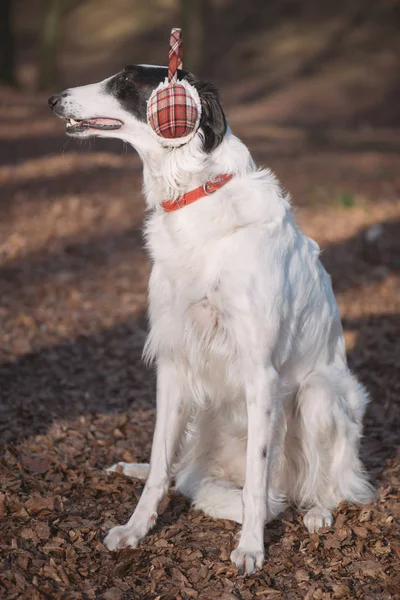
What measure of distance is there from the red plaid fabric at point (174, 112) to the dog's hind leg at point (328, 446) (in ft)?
4.82

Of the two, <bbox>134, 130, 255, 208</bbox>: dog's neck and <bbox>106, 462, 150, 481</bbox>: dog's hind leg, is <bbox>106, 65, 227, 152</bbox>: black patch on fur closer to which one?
<bbox>134, 130, 255, 208</bbox>: dog's neck

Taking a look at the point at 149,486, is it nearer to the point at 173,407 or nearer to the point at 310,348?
the point at 173,407

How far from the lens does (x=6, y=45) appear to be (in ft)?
63.0

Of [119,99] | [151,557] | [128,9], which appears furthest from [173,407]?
[128,9]

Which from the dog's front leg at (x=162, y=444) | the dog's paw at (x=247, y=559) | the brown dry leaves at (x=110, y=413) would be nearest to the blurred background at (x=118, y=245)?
the brown dry leaves at (x=110, y=413)

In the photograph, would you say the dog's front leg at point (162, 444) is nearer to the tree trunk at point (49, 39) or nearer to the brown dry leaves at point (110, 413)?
the brown dry leaves at point (110, 413)

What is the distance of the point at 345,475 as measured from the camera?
408cm

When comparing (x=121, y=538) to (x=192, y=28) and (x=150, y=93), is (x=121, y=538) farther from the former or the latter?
(x=192, y=28)

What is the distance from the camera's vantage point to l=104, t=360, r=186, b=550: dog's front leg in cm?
379

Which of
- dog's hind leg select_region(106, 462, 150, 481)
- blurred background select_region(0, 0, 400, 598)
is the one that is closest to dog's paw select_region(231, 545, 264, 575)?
blurred background select_region(0, 0, 400, 598)

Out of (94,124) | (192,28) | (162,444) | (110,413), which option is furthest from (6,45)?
(162,444)

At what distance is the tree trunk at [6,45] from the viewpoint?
62.6ft

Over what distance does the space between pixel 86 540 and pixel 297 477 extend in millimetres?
1222

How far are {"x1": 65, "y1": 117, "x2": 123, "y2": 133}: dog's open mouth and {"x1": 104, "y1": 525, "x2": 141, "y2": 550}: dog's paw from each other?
2.03 m
